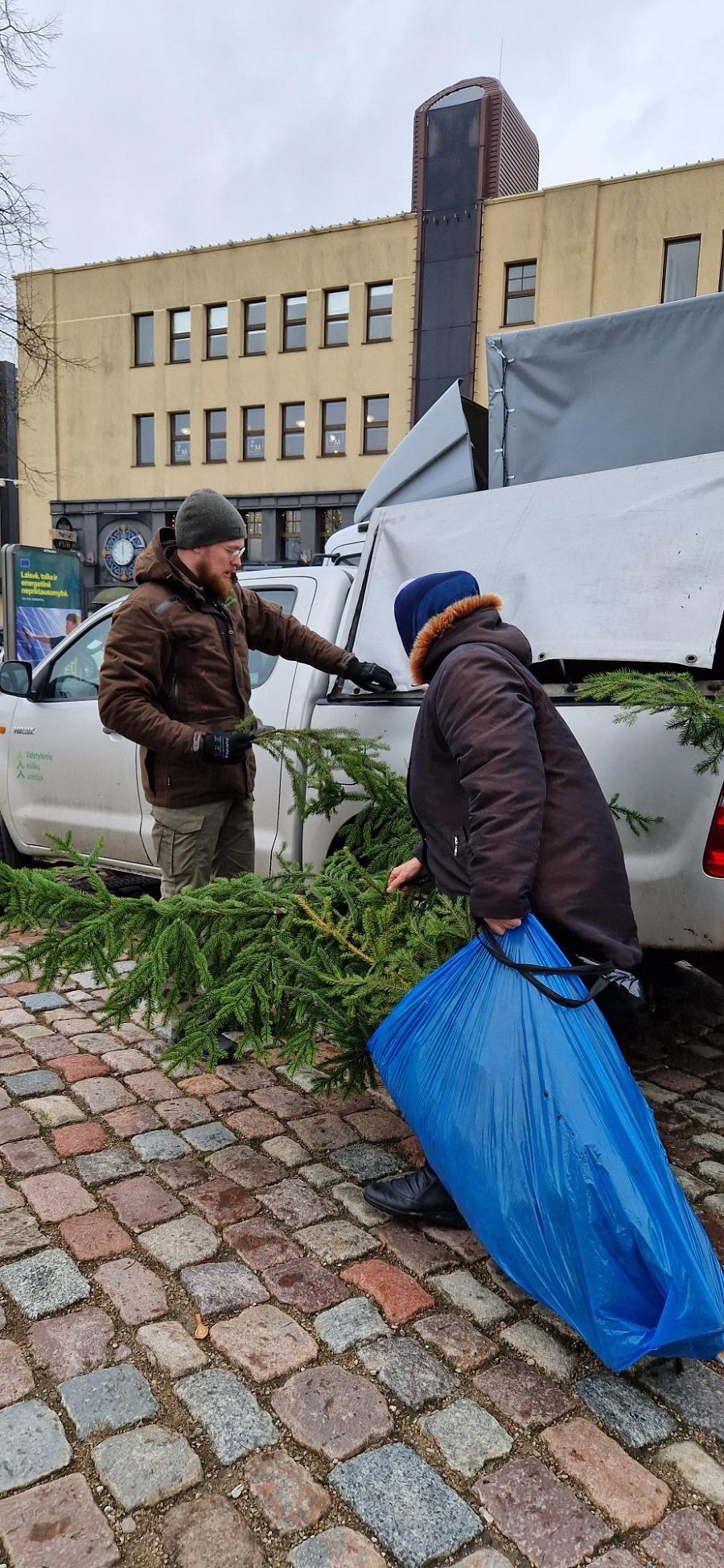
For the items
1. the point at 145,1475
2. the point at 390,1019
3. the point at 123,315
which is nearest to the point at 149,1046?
the point at 390,1019

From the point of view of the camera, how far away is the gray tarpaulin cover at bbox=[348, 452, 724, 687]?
10.9 feet

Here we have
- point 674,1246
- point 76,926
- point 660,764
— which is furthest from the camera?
point 660,764

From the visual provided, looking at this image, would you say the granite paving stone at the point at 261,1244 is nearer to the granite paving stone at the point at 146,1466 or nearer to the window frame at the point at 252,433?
the granite paving stone at the point at 146,1466

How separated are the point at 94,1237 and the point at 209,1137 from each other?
2.12 ft

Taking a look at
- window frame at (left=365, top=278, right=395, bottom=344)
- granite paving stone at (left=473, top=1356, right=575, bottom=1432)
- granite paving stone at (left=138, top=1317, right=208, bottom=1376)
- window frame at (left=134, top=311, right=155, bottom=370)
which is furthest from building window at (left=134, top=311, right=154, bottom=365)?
granite paving stone at (left=473, top=1356, right=575, bottom=1432)

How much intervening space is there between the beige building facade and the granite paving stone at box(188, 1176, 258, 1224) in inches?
805

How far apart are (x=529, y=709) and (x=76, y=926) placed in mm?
1398

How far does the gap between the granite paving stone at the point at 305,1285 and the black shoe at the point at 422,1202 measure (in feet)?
0.93

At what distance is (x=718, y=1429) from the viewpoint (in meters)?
2.08

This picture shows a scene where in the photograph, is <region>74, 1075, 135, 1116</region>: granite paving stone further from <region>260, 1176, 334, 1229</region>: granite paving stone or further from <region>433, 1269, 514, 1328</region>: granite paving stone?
<region>433, 1269, 514, 1328</region>: granite paving stone

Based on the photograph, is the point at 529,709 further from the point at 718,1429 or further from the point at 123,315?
the point at 123,315

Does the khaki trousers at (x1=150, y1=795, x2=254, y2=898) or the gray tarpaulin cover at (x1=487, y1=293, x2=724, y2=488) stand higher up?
the gray tarpaulin cover at (x1=487, y1=293, x2=724, y2=488)

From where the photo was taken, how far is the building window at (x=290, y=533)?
86.8ft

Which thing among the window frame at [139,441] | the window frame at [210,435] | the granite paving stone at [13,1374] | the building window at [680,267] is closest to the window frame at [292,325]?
the window frame at [210,435]
